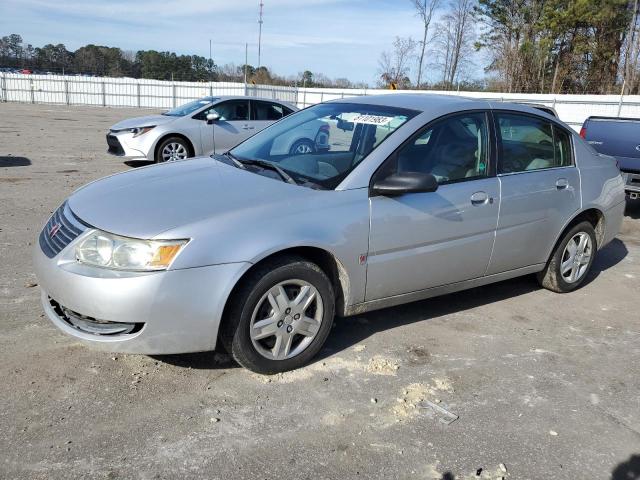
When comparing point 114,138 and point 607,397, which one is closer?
point 607,397

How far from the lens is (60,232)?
3330 mm

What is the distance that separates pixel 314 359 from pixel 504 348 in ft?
4.61

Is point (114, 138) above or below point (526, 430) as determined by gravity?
above

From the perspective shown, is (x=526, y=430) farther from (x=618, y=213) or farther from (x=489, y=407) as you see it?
(x=618, y=213)

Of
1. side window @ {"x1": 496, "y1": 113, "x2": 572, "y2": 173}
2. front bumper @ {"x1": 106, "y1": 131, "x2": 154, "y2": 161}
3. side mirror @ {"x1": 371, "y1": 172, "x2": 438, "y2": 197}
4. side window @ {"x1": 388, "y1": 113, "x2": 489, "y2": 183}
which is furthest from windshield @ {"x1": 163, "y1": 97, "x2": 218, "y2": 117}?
side mirror @ {"x1": 371, "y1": 172, "x2": 438, "y2": 197}

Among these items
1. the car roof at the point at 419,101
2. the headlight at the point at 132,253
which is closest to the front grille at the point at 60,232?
the headlight at the point at 132,253

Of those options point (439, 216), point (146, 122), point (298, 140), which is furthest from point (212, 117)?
point (439, 216)

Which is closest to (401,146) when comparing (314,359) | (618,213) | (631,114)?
(314,359)

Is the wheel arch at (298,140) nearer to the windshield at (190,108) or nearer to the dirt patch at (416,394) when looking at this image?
the dirt patch at (416,394)

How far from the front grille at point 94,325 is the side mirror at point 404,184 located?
5.42ft

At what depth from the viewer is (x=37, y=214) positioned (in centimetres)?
693

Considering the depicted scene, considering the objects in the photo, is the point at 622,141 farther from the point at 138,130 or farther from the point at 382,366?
the point at 138,130

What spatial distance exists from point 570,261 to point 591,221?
484mm

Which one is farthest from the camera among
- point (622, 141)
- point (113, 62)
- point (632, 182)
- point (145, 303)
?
point (113, 62)
